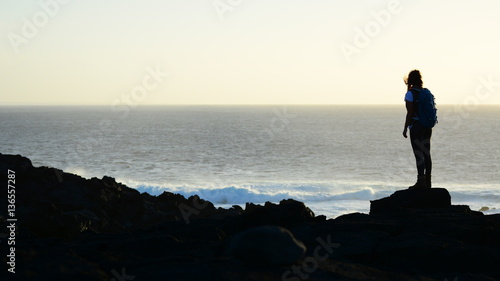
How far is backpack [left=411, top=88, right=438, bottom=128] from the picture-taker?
1191 cm

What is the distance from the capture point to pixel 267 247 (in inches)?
262

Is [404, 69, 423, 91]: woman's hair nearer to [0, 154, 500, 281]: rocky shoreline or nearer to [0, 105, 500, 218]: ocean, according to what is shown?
[0, 154, 500, 281]: rocky shoreline

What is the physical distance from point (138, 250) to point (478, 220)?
17.7ft

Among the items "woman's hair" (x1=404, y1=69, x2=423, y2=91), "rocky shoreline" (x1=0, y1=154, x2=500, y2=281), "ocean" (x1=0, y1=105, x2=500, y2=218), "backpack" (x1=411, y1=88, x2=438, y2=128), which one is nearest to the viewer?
"rocky shoreline" (x1=0, y1=154, x2=500, y2=281)

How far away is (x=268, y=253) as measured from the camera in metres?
6.65

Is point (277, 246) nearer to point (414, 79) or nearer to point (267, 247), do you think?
point (267, 247)

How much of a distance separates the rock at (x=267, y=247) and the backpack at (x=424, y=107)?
233 inches

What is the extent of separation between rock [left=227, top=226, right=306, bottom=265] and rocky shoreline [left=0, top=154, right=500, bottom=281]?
0.01 m

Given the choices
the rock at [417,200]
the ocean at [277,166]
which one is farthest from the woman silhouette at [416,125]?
the ocean at [277,166]

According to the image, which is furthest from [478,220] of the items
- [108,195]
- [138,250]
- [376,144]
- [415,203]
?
[376,144]

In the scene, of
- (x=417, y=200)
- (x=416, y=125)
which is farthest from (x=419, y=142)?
A: (x=417, y=200)

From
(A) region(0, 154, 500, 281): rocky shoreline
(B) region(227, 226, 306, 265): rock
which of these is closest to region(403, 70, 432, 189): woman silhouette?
(A) region(0, 154, 500, 281): rocky shoreline

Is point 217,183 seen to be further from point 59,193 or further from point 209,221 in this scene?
point 209,221

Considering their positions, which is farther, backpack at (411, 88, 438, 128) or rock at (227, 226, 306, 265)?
backpack at (411, 88, 438, 128)
